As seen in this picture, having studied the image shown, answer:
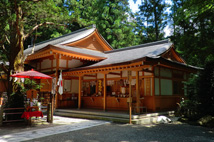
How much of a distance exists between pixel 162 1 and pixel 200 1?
76.6ft

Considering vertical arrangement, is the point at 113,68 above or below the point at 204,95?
above

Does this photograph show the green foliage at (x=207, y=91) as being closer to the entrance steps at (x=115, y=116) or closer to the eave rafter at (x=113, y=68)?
the entrance steps at (x=115, y=116)

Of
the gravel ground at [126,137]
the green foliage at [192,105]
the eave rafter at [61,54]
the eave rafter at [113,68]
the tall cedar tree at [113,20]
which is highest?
the tall cedar tree at [113,20]

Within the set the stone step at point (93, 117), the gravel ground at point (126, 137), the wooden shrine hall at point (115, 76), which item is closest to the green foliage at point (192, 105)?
the wooden shrine hall at point (115, 76)

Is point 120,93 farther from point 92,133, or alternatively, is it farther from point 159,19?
point 159,19

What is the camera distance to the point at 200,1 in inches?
280

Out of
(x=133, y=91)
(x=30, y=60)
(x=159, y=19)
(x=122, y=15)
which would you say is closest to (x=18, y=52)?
(x=30, y=60)

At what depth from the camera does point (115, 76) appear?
40.5ft

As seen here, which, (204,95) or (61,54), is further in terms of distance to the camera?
(61,54)

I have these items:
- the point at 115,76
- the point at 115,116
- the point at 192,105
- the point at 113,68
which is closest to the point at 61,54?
the point at 115,76

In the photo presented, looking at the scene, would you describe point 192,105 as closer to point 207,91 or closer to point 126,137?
point 207,91

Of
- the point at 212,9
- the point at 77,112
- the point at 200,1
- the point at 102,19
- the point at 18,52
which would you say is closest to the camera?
the point at 200,1

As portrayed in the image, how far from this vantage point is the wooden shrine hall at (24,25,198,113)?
34.6ft

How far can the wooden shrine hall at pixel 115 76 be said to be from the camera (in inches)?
415
